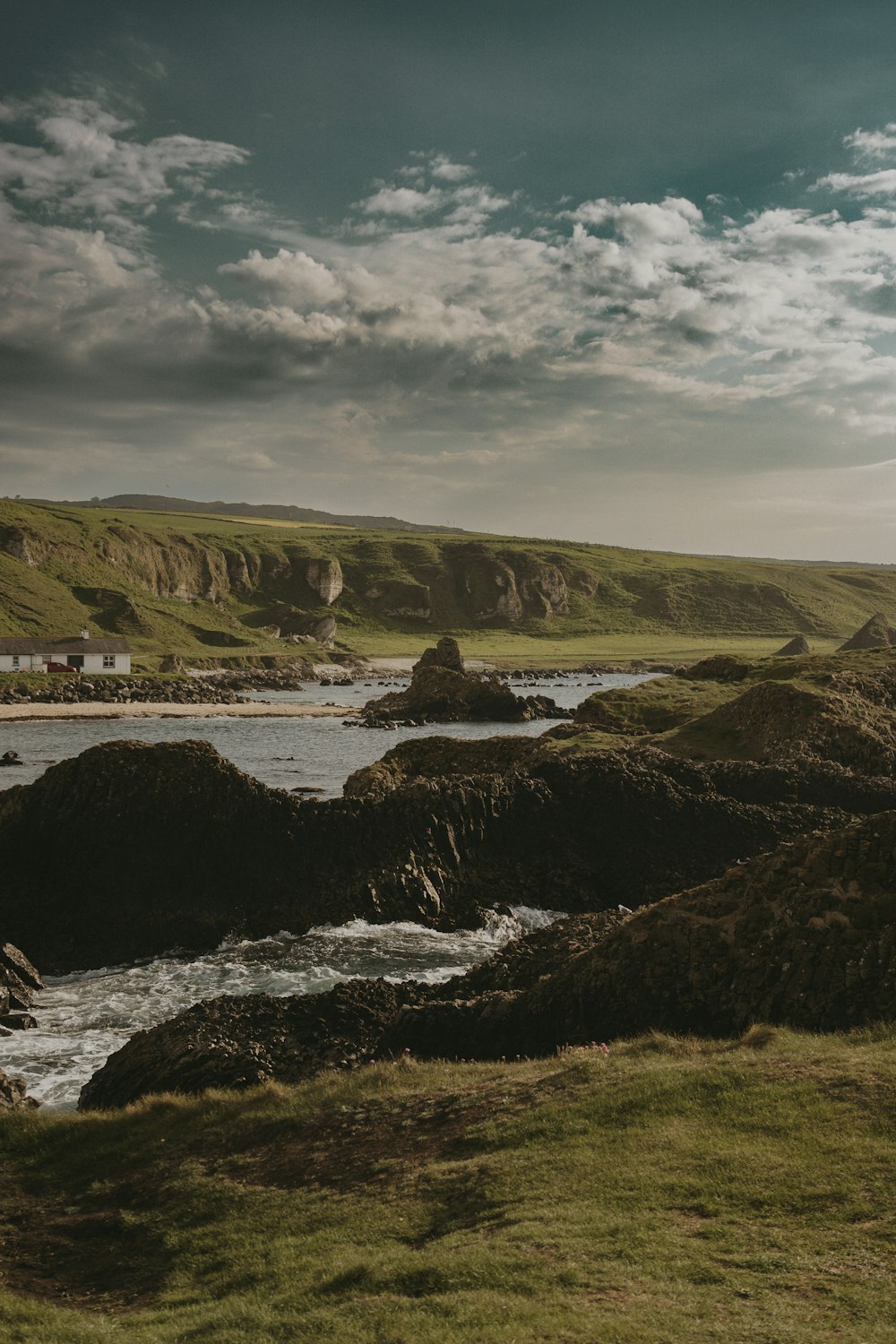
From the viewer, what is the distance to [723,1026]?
1554cm

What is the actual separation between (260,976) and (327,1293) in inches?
568

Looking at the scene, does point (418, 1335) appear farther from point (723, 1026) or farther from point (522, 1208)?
point (723, 1026)

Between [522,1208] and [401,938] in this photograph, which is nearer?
[522,1208]

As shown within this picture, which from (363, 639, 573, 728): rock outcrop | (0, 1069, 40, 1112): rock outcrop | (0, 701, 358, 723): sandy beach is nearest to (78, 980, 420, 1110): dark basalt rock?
(0, 1069, 40, 1112): rock outcrop

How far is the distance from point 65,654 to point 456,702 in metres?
54.1

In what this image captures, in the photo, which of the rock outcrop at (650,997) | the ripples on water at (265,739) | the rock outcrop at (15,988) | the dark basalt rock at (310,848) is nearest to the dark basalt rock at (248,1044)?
the rock outcrop at (650,997)

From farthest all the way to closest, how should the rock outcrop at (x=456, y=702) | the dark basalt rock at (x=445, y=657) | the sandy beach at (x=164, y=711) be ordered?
the dark basalt rock at (x=445, y=657) < the rock outcrop at (x=456, y=702) < the sandy beach at (x=164, y=711)

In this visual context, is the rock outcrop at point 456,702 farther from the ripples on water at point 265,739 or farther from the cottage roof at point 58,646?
the cottage roof at point 58,646

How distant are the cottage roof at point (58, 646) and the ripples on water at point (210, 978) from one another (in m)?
106

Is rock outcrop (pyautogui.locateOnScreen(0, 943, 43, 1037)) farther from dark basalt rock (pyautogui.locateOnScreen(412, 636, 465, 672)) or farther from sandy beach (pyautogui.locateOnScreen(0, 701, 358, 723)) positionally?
dark basalt rock (pyautogui.locateOnScreen(412, 636, 465, 672))

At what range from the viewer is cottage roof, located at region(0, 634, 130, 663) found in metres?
121

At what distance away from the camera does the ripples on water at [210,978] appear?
19.0 m

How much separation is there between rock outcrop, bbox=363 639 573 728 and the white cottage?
137 feet

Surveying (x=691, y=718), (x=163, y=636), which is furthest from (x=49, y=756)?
(x=163, y=636)
